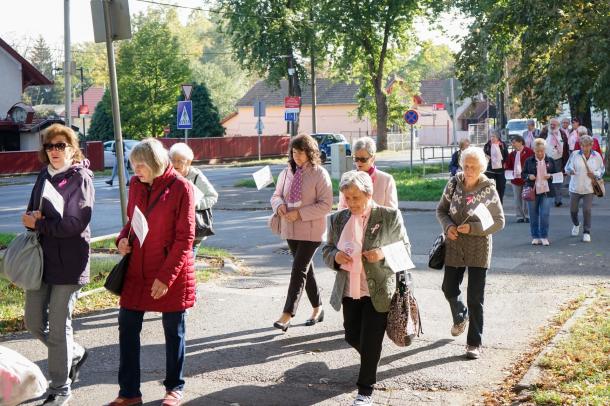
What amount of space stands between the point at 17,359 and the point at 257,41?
50356mm

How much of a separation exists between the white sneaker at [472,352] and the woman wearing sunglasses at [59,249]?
3130 mm

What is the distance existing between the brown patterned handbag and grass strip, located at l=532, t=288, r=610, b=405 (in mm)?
929

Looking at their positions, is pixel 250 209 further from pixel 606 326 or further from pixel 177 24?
pixel 177 24

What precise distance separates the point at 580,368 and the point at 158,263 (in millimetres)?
3098

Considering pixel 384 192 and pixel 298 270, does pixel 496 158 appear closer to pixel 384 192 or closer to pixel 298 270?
pixel 298 270

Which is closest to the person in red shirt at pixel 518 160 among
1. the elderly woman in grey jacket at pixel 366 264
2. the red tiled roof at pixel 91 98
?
the elderly woman in grey jacket at pixel 366 264

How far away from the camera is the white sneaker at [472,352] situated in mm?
7109

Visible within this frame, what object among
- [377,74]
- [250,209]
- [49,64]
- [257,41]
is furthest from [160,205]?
[49,64]

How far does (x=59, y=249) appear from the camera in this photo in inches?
231

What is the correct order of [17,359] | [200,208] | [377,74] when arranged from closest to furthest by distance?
[17,359]
[200,208]
[377,74]

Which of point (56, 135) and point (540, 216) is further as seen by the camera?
point (540, 216)

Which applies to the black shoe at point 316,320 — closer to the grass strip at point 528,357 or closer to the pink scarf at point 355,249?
the grass strip at point 528,357

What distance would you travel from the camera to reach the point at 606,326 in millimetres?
7562

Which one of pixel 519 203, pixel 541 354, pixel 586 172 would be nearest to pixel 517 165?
pixel 519 203
